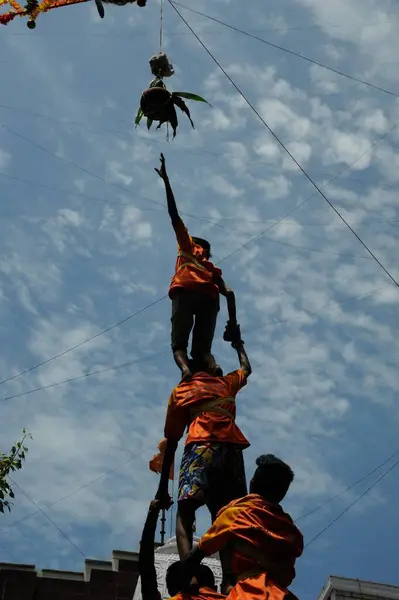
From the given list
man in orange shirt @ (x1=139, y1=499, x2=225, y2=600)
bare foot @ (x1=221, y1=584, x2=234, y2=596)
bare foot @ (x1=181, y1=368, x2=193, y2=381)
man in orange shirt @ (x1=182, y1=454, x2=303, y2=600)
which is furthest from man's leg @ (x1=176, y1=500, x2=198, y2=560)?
bare foot @ (x1=181, y1=368, x2=193, y2=381)

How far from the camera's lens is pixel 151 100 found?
8383mm

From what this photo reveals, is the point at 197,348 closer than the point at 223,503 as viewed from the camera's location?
No

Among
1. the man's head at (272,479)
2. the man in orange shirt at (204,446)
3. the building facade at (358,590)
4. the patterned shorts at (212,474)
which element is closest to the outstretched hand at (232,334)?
the man in orange shirt at (204,446)

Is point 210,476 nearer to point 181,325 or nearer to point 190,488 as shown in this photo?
point 190,488

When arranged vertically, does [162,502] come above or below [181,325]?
below

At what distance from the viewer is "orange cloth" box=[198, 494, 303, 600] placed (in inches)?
197

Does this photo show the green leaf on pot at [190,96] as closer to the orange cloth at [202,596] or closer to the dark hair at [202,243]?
the dark hair at [202,243]

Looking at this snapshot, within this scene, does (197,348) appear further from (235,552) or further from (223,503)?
(235,552)

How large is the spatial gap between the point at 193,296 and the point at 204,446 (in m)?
1.52

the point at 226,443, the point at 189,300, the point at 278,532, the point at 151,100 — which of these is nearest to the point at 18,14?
the point at 151,100

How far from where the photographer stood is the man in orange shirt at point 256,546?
16.4 ft

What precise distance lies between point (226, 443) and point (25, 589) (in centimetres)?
560

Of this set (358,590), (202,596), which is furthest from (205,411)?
(358,590)

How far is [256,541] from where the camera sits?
5074 mm
